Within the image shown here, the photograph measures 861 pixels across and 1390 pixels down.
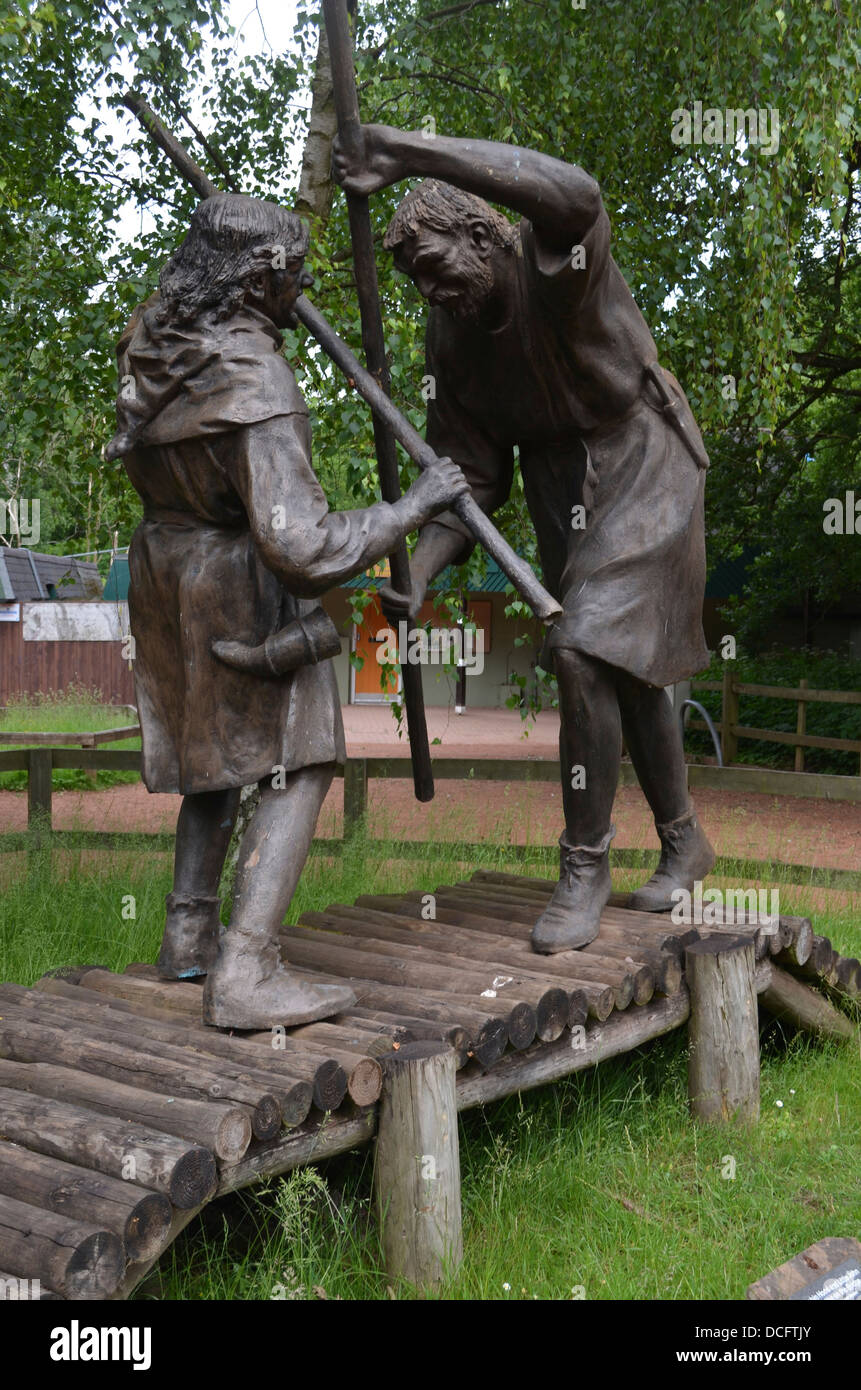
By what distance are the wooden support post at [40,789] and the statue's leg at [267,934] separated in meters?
3.62

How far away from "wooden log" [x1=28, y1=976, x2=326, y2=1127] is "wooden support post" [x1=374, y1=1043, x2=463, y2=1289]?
0.47ft

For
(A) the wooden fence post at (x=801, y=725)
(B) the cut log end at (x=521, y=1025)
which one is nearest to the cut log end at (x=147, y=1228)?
(B) the cut log end at (x=521, y=1025)

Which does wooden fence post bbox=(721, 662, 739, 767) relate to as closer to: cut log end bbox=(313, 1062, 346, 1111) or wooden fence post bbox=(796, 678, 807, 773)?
wooden fence post bbox=(796, 678, 807, 773)

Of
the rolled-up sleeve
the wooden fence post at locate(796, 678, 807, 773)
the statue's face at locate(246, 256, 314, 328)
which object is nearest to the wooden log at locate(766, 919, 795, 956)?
the rolled-up sleeve

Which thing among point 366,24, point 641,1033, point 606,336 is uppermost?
point 366,24

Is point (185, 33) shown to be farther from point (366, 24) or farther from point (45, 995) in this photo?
point (45, 995)

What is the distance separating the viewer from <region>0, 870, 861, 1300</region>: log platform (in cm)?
225

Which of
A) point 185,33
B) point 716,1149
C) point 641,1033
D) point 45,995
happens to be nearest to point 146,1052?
point 45,995

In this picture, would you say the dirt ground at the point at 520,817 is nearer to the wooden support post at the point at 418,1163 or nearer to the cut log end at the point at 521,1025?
the cut log end at the point at 521,1025

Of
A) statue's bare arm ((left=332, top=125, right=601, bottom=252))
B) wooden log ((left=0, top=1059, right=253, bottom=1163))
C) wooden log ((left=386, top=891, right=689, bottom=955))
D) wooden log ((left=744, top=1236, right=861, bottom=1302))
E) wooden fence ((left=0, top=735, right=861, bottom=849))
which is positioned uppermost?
statue's bare arm ((left=332, top=125, right=601, bottom=252))

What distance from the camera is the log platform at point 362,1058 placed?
2252 millimetres

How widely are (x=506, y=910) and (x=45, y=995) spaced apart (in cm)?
150

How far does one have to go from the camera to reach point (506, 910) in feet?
13.8

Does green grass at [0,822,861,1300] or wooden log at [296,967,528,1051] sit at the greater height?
wooden log at [296,967,528,1051]
